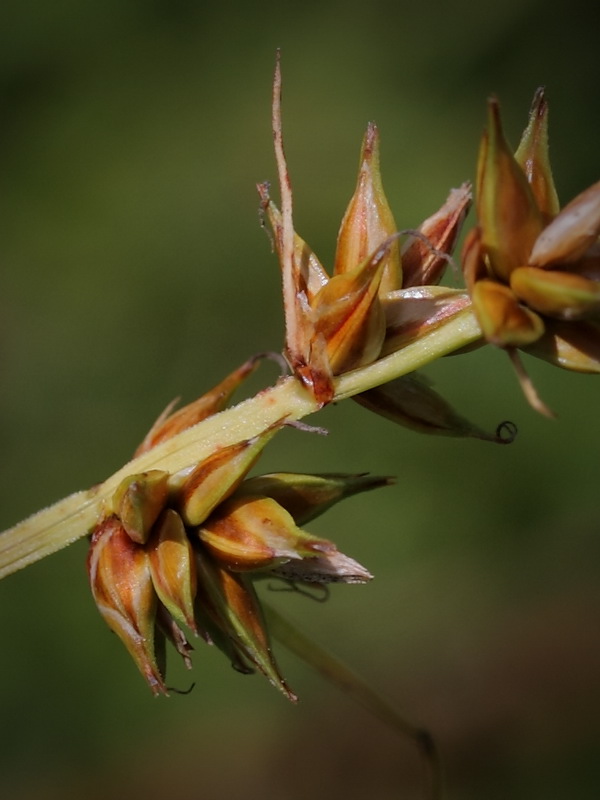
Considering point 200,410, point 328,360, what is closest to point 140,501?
point 200,410

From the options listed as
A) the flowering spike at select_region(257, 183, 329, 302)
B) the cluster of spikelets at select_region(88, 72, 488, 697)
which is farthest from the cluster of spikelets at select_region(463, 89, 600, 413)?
the flowering spike at select_region(257, 183, 329, 302)

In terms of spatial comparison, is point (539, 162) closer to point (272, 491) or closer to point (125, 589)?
point (272, 491)

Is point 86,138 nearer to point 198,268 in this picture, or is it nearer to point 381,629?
point 198,268

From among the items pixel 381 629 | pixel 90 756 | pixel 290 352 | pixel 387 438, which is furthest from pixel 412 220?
pixel 290 352

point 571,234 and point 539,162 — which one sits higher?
point 539,162

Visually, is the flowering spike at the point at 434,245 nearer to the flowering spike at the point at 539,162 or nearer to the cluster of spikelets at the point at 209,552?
the flowering spike at the point at 539,162

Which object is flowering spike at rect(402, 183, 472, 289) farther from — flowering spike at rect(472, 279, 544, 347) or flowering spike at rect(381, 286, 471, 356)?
flowering spike at rect(472, 279, 544, 347)

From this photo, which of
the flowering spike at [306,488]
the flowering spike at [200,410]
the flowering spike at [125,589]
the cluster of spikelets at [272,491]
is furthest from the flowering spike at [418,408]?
the flowering spike at [125,589]
